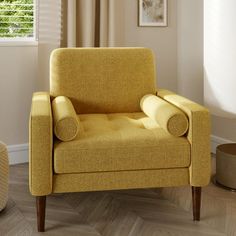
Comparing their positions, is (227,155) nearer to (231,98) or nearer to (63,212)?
(231,98)

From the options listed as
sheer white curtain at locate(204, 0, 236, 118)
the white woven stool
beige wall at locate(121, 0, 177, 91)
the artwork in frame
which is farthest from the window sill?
sheer white curtain at locate(204, 0, 236, 118)

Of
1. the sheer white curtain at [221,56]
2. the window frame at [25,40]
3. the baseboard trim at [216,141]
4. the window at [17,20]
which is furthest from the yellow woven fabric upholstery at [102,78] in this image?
the baseboard trim at [216,141]

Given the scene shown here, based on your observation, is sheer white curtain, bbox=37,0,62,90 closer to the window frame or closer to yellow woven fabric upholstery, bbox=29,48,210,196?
the window frame

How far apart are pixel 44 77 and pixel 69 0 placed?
2.11 ft

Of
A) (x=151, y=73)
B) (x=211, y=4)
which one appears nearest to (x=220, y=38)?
(x=211, y=4)

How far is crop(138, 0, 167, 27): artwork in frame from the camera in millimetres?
3658

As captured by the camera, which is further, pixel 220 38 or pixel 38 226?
pixel 220 38

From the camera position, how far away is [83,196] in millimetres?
2740

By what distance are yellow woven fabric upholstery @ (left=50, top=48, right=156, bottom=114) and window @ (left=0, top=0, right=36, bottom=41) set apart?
0.66 meters

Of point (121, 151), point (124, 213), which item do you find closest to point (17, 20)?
point (121, 151)

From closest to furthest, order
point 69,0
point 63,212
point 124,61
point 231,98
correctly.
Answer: point 63,212 → point 231,98 → point 124,61 → point 69,0

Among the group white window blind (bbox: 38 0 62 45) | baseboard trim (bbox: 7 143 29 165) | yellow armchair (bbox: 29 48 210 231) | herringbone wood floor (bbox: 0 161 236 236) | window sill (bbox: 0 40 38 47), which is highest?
white window blind (bbox: 38 0 62 45)

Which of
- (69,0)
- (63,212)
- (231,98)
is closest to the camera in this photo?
(63,212)

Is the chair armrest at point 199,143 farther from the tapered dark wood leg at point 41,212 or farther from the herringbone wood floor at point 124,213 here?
the tapered dark wood leg at point 41,212
